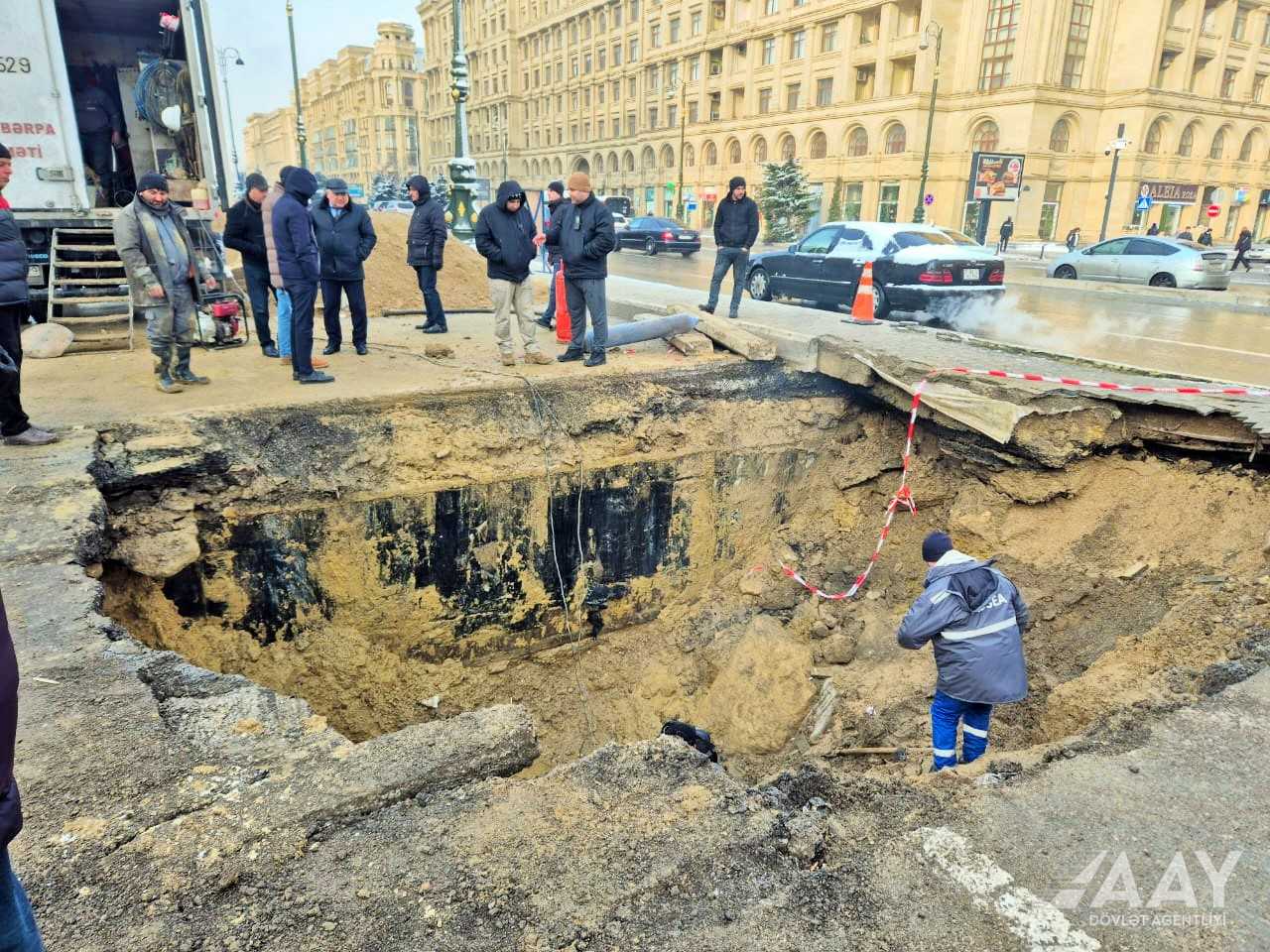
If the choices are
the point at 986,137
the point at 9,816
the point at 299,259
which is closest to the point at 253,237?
the point at 299,259

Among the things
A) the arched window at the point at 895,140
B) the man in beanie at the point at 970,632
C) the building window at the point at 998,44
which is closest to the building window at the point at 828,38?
the arched window at the point at 895,140

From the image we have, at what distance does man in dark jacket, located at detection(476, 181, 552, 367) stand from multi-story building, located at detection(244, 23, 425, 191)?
272 ft

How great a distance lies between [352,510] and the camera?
5.91m

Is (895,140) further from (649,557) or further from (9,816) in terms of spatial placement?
(9,816)

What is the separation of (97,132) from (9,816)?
446 inches

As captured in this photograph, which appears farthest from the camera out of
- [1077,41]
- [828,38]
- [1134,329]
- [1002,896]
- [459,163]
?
[828,38]

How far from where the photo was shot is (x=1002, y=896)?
88.2 inches

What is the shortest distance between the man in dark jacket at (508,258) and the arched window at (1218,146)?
155ft

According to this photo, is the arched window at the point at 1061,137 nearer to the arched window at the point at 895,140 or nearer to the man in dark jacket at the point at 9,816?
the arched window at the point at 895,140

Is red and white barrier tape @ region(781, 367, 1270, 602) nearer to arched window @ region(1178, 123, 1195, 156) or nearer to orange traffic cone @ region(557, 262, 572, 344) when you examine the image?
orange traffic cone @ region(557, 262, 572, 344)

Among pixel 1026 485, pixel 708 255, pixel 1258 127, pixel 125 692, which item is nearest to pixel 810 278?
pixel 1026 485

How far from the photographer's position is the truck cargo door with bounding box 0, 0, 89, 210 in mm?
7734

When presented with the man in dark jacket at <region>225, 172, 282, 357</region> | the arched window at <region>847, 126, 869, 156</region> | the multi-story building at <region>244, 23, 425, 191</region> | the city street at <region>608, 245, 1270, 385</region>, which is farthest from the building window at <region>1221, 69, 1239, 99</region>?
the multi-story building at <region>244, 23, 425, 191</region>

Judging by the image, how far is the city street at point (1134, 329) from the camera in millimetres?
9055
